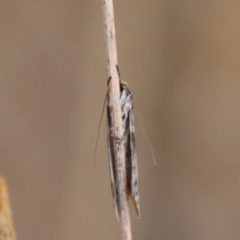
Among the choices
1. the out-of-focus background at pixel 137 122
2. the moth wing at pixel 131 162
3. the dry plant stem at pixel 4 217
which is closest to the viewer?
the dry plant stem at pixel 4 217

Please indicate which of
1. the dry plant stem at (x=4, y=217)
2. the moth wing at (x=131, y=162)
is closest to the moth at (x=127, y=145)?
the moth wing at (x=131, y=162)

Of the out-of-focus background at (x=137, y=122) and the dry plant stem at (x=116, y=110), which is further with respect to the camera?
the out-of-focus background at (x=137, y=122)

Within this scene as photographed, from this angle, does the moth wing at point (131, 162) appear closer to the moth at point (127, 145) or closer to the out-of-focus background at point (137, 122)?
the moth at point (127, 145)

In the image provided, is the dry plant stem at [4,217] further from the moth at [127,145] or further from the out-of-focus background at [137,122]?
the out-of-focus background at [137,122]

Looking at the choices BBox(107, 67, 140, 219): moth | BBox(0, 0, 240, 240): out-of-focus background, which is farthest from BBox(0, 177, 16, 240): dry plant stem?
BBox(0, 0, 240, 240): out-of-focus background

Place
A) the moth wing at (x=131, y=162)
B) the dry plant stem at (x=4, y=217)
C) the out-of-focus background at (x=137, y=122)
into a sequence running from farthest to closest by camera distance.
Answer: the out-of-focus background at (x=137, y=122) → the moth wing at (x=131, y=162) → the dry plant stem at (x=4, y=217)

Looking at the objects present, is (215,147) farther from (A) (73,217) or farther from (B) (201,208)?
(A) (73,217)

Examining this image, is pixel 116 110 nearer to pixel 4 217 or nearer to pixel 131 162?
pixel 131 162
